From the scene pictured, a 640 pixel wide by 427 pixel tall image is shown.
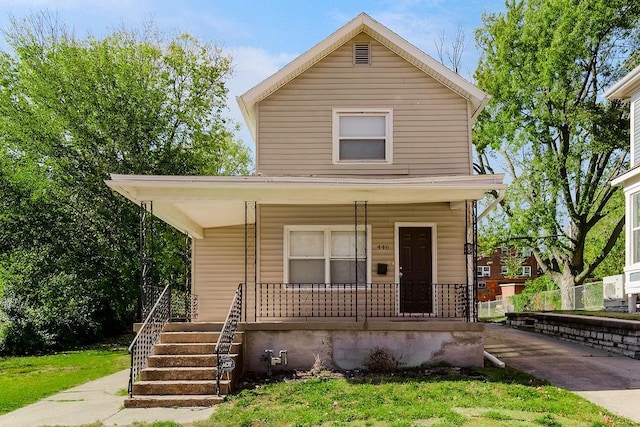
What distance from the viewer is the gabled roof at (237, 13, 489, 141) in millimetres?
13398

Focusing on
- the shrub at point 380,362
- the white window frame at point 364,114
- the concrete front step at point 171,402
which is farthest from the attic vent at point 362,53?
the concrete front step at point 171,402

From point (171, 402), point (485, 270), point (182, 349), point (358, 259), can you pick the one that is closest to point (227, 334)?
point (182, 349)

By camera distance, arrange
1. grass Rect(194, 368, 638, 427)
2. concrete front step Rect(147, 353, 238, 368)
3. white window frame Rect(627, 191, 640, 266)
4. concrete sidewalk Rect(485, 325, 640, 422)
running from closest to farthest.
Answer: grass Rect(194, 368, 638, 427), concrete sidewalk Rect(485, 325, 640, 422), concrete front step Rect(147, 353, 238, 368), white window frame Rect(627, 191, 640, 266)

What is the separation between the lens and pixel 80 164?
21.8 metres

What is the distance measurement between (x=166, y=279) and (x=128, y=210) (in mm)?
3238

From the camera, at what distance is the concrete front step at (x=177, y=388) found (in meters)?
9.66

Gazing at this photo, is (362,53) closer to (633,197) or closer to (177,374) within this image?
(177,374)

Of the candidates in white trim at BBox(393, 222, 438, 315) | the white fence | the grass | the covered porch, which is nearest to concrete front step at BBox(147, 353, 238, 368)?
the grass

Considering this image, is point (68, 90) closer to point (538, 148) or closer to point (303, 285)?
point (303, 285)

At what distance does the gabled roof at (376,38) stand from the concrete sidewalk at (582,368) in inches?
218

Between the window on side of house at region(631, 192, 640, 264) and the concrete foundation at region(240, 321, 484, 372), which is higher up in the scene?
the window on side of house at region(631, 192, 640, 264)

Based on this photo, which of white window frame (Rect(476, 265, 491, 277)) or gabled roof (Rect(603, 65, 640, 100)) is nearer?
gabled roof (Rect(603, 65, 640, 100))

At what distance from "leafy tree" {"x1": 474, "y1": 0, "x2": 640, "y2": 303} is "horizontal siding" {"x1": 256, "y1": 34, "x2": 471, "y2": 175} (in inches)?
529

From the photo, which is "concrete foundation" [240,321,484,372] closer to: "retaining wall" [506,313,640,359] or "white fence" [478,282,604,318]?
"retaining wall" [506,313,640,359]
